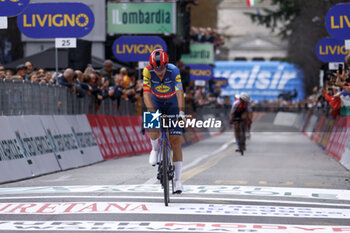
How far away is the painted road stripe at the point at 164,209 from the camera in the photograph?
9.92 meters

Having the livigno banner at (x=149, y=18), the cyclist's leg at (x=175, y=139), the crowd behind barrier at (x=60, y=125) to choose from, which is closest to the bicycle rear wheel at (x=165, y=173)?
the cyclist's leg at (x=175, y=139)

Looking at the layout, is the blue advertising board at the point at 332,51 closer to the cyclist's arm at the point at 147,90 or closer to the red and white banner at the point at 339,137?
the red and white banner at the point at 339,137

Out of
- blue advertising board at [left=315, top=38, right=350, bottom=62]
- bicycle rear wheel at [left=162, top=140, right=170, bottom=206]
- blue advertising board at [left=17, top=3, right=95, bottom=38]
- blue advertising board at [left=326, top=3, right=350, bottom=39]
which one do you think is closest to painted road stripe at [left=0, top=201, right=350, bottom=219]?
bicycle rear wheel at [left=162, top=140, right=170, bottom=206]

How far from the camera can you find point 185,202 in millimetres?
11070

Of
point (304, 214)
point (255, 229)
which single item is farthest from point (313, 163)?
point (255, 229)

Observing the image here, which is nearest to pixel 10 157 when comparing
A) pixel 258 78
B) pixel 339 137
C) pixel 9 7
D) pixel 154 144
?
pixel 9 7

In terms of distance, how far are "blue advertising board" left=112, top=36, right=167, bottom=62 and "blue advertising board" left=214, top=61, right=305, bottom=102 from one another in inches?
3412

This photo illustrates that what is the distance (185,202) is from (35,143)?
18.4 ft

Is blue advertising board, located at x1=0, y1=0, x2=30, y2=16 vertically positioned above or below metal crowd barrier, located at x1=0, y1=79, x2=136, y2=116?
above

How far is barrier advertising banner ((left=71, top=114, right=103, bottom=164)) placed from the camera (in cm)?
1896

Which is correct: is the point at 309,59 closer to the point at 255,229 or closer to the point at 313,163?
the point at 313,163

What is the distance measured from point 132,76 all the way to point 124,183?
39.2ft

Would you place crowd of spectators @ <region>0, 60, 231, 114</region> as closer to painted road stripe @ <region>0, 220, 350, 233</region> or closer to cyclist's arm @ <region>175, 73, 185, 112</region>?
cyclist's arm @ <region>175, 73, 185, 112</region>

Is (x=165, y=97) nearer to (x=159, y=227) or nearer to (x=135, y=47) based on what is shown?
(x=159, y=227)
